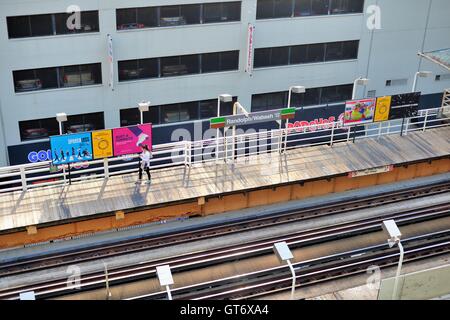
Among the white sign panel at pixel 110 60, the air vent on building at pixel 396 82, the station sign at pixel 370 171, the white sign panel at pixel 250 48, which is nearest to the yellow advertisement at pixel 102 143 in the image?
the station sign at pixel 370 171

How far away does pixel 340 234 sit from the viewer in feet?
62.3

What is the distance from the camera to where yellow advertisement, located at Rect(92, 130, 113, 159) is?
61.4 feet

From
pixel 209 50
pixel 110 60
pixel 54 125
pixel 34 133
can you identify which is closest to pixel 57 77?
pixel 54 125

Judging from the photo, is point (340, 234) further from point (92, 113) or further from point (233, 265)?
point (92, 113)

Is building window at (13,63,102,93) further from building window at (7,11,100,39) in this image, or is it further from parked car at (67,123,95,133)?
parked car at (67,123,95,133)

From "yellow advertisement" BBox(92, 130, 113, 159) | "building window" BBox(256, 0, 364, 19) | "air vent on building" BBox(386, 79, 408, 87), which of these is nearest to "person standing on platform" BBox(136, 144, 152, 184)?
"yellow advertisement" BBox(92, 130, 113, 159)

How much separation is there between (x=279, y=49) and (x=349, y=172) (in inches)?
467

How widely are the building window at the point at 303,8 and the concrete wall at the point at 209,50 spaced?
1.14ft

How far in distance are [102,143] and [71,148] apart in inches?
40.2

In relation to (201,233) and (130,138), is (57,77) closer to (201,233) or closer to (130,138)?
(130,138)

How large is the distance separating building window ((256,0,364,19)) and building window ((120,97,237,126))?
4.99 m

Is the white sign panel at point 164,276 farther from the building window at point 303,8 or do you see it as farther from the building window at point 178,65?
the building window at point 303,8

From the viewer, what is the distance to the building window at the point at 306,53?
31.1 m

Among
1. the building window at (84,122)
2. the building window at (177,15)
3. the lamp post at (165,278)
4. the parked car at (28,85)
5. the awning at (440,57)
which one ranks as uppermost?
the building window at (177,15)
